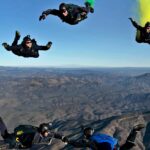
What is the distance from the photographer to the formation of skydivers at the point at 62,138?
1593 cm

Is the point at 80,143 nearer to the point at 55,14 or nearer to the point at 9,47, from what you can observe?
the point at 55,14

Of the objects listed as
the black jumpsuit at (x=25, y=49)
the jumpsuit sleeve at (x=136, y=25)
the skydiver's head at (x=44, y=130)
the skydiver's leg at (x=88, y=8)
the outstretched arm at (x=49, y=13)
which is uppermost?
the skydiver's leg at (x=88, y=8)

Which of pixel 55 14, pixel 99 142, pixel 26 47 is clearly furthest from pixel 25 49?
pixel 99 142

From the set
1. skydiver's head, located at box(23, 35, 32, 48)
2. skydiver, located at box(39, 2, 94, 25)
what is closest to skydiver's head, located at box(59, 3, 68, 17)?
skydiver, located at box(39, 2, 94, 25)

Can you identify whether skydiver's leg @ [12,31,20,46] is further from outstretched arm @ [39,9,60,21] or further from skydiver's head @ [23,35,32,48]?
outstretched arm @ [39,9,60,21]

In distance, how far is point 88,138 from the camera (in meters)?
16.3

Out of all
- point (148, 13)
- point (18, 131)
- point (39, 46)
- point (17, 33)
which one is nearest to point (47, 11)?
point (17, 33)

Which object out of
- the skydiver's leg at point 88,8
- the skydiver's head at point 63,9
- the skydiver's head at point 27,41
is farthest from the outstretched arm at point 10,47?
the skydiver's leg at point 88,8

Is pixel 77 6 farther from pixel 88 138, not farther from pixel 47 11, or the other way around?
pixel 88 138

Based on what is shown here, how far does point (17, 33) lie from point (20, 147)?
5849mm

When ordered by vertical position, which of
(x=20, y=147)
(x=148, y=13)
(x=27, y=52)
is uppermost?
(x=148, y=13)

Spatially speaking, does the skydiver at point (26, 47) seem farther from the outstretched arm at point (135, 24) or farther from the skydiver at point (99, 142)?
the skydiver at point (99, 142)

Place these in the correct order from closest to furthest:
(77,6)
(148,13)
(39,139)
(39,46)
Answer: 1. (148,13)
2. (39,139)
3. (77,6)
4. (39,46)

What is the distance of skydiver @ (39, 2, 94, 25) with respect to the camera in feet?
58.3
